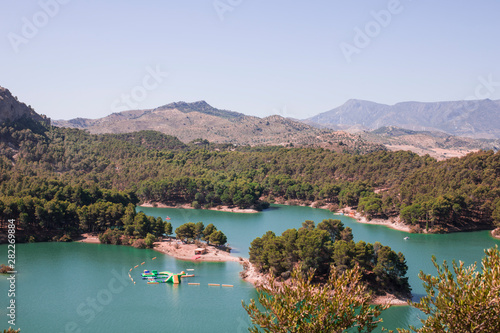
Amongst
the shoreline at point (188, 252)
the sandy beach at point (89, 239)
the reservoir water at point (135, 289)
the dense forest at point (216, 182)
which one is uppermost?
the dense forest at point (216, 182)

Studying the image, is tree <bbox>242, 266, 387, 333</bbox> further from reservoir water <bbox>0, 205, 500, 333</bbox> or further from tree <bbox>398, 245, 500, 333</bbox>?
reservoir water <bbox>0, 205, 500, 333</bbox>

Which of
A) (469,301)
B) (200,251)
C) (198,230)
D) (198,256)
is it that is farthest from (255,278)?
(469,301)

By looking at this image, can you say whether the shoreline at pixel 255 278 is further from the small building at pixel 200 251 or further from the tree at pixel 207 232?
the tree at pixel 207 232

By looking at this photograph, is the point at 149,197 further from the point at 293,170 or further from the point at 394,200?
the point at 394,200

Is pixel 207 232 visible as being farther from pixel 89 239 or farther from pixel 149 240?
pixel 89 239

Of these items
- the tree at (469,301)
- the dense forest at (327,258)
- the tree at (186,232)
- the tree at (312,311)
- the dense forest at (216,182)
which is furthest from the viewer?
the dense forest at (216,182)

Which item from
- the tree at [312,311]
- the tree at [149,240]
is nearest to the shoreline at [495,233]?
the tree at [149,240]

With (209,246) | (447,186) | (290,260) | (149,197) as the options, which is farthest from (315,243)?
(149,197)
